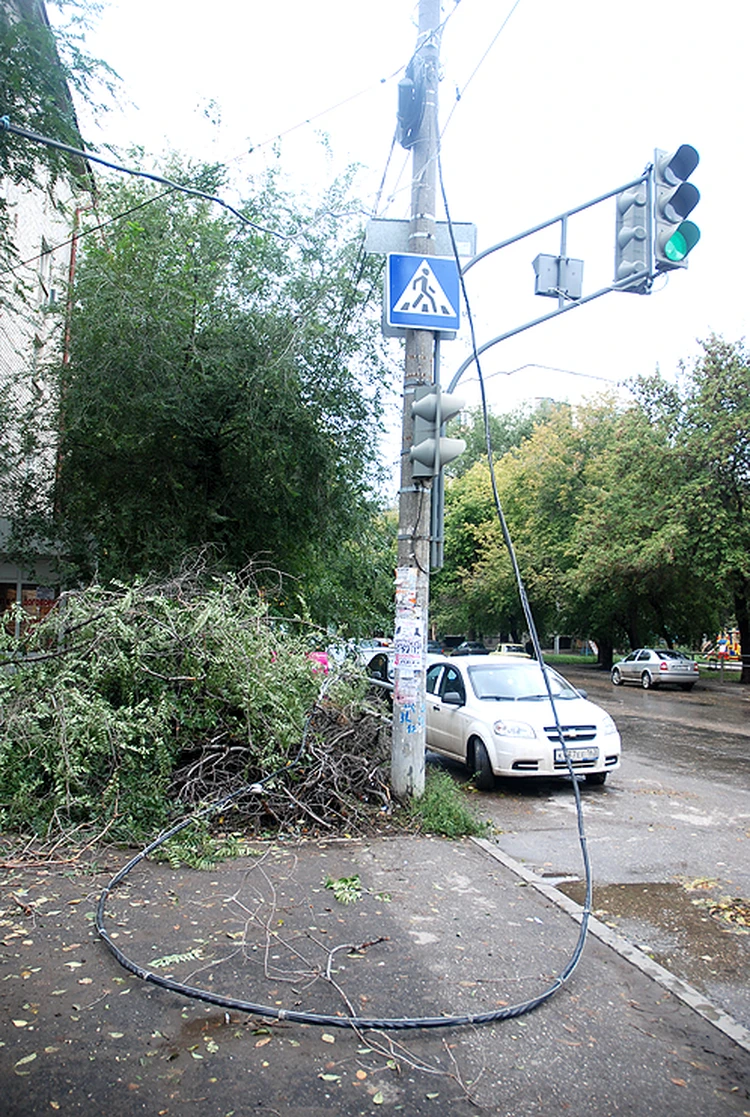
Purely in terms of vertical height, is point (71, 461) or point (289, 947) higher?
point (71, 461)

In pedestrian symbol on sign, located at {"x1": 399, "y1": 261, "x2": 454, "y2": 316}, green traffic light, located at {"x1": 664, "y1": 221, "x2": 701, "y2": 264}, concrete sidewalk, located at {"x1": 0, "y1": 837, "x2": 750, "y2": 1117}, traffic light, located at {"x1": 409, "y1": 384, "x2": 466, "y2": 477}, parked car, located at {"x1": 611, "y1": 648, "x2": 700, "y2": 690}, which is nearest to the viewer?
concrete sidewalk, located at {"x1": 0, "y1": 837, "x2": 750, "y2": 1117}

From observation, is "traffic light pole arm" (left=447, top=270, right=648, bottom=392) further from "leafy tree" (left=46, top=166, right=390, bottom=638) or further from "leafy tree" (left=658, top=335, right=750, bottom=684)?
"leafy tree" (left=658, top=335, right=750, bottom=684)

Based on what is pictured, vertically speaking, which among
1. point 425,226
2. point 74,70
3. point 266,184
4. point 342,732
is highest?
point 266,184

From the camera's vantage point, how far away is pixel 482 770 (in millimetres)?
10188

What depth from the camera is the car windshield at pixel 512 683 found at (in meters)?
10.9

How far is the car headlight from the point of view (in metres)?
9.95

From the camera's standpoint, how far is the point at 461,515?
5534 centimetres

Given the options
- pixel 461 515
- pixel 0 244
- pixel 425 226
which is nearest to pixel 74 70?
pixel 0 244

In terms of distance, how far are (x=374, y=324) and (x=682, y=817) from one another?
8.43m

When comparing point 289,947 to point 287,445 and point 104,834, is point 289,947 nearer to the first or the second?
point 104,834

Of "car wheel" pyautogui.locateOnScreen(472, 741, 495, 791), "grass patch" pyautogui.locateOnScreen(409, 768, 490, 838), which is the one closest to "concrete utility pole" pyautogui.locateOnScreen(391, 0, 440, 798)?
"grass patch" pyautogui.locateOnScreen(409, 768, 490, 838)

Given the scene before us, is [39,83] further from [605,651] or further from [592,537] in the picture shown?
[605,651]

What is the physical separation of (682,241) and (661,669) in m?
26.0

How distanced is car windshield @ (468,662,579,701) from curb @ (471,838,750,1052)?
412cm
